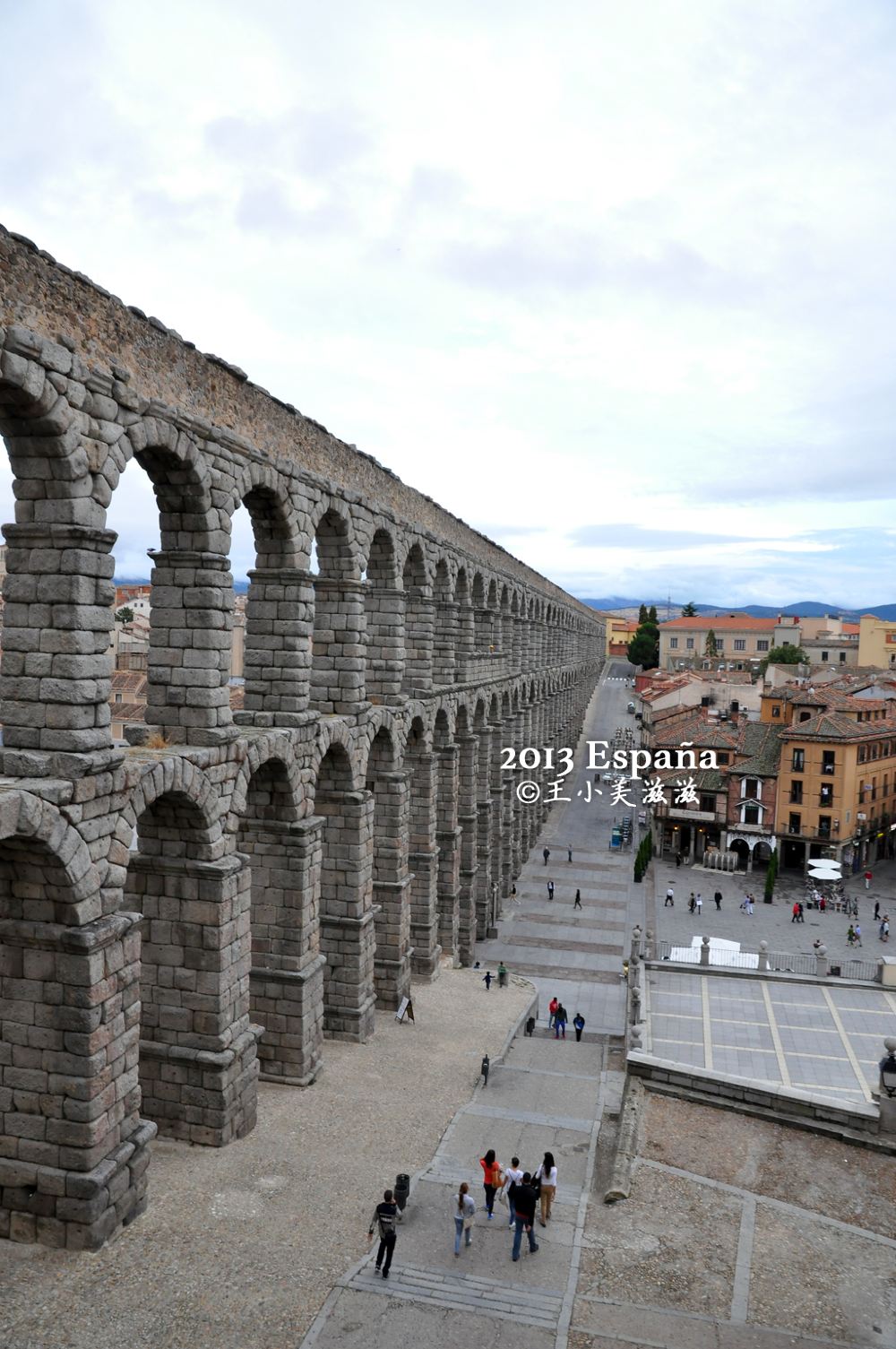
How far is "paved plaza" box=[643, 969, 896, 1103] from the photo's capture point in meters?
27.7

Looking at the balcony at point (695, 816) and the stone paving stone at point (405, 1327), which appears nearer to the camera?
the stone paving stone at point (405, 1327)

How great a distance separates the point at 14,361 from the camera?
1277 centimetres

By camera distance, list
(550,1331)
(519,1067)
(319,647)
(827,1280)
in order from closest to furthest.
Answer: (550,1331)
(827,1280)
(319,647)
(519,1067)

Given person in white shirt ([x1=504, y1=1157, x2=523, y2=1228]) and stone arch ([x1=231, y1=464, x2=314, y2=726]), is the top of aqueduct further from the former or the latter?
person in white shirt ([x1=504, y1=1157, x2=523, y2=1228])

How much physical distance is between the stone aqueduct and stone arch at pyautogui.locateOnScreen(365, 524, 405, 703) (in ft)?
0.19

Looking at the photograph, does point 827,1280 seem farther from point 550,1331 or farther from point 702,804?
point 702,804

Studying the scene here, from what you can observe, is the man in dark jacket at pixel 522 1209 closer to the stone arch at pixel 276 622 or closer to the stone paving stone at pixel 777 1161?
the stone paving stone at pixel 777 1161

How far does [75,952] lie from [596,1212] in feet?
34.1

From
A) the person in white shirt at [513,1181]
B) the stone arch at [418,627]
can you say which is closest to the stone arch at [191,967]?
the person in white shirt at [513,1181]

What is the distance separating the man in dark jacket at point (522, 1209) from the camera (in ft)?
52.4

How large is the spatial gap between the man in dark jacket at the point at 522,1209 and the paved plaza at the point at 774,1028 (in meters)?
10.9

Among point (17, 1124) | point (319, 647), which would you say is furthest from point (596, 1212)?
point (319, 647)

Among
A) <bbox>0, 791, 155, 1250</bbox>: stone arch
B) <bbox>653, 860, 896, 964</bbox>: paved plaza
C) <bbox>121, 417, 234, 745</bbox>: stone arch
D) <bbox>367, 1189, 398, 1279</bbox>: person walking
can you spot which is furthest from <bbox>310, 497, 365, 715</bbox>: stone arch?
<bbox>653, 860, 896, 964</bbox>: paved plaza

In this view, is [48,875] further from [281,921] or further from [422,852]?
[422,852]
